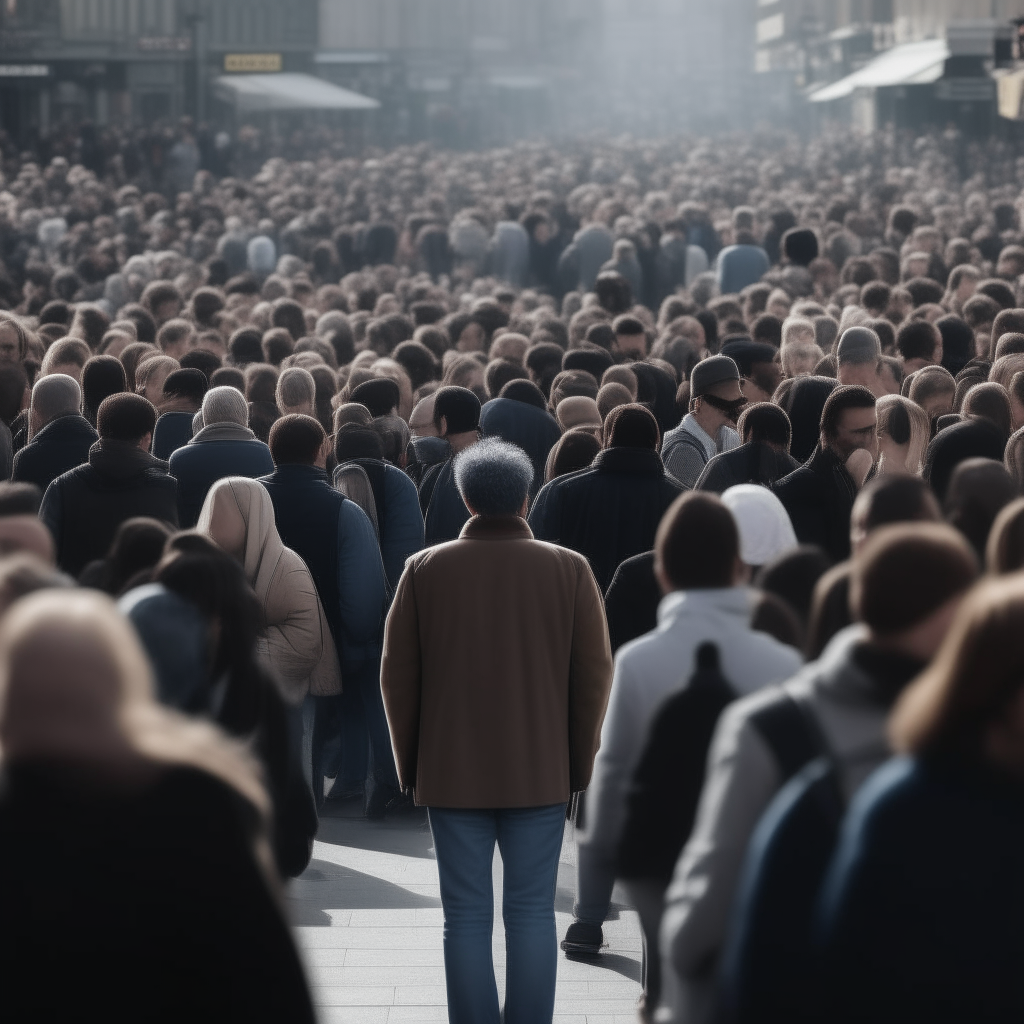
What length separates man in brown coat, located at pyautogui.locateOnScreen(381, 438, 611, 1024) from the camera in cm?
561

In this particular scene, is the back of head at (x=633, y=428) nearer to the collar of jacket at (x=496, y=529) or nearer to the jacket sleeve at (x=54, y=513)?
the collar of jacket at (x=496, y=529)

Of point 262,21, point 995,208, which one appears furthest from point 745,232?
point 262,21

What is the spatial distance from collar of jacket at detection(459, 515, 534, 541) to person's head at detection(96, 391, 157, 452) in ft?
6.94

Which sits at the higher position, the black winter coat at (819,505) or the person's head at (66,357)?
the person's head at (66,357)

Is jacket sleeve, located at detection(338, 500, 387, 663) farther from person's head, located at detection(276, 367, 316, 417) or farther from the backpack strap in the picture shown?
the backpack strap

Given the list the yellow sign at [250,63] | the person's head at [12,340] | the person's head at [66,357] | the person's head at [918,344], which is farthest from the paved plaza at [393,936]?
the yellow sign at [250,63]

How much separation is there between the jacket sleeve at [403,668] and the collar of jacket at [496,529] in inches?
7.4

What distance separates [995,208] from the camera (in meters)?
23.0

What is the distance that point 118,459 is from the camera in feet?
24.7

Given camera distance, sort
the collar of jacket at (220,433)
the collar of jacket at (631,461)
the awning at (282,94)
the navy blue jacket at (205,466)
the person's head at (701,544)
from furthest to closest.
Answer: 1. the awning at (282,94)
2. the collar of jacket at (220,433)
3. the navy blue jacket at (205,466)
4. the collar of jacket at (631,461)
5. the person's head at (701,544)

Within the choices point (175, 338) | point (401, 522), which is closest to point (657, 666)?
point (401, 522)

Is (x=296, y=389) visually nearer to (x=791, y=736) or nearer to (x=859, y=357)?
(x=859, y=357)

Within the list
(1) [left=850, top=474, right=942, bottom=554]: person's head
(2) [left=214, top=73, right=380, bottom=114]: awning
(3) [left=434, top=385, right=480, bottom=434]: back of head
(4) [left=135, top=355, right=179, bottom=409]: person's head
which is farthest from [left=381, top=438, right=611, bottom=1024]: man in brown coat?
(2) [left=214, top=73, right=380, bottom=114]: awning

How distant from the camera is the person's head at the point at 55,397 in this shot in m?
8.87
